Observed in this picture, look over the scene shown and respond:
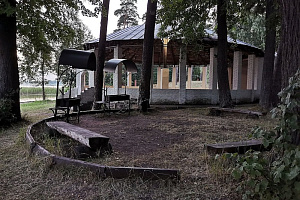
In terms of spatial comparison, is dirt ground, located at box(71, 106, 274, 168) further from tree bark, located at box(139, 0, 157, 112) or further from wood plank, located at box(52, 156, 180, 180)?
tree bark, located at box(139, 0, 157, 112)

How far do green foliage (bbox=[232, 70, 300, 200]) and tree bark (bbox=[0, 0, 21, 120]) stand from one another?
7069 millimetres

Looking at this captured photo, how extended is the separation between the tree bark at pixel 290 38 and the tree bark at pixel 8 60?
23.5 ft

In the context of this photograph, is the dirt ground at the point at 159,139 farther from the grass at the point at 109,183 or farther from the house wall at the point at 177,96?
the house wall at the point at 177,96

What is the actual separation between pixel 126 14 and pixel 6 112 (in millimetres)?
27501

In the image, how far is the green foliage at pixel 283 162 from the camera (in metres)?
1.97

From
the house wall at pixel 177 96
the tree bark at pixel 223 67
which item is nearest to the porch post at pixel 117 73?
the house wall at pixel 177 96

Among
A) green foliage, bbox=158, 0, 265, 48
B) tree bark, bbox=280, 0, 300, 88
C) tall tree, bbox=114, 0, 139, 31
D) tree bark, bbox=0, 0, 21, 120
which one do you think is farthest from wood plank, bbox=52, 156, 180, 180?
tall tree, bbox=114, 0, 139, 31

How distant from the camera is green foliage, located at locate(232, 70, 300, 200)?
6.45 ft

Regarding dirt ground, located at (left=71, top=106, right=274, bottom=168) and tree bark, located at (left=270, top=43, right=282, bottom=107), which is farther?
tree bark, located at (left=270, top=43, right=282, bottom=107)

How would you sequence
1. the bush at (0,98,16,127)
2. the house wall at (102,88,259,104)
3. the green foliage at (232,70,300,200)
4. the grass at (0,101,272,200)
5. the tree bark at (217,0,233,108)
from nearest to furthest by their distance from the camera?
the green foliage at (232,70,300,200), the grass at (0,101,272,200), the bush at (0,98,16,127), the tree bark at (217,0,233,108), the house wall at (102,88,259,104)

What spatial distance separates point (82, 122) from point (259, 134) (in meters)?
5.94

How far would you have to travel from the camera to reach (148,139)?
522 centimetres

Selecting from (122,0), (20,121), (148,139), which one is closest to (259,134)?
(148,139)

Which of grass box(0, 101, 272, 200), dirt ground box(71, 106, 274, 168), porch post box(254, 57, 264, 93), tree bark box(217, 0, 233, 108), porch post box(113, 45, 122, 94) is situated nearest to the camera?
grass box(0, 101, 272, 200)
